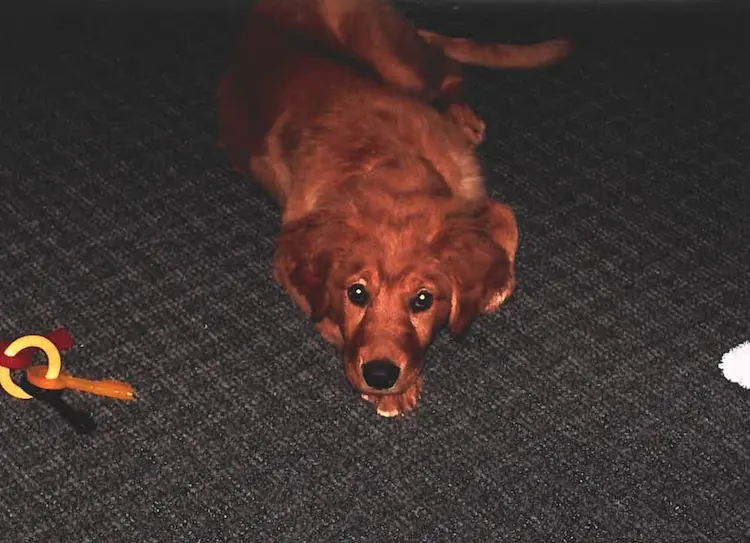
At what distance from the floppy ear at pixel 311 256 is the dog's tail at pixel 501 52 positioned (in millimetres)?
897

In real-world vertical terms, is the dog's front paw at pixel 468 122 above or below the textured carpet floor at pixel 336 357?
above

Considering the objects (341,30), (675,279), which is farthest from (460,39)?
(675,279)

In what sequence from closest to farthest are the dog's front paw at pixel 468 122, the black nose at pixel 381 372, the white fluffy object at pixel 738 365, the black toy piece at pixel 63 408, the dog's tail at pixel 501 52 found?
1. the black nose at pixel 381 372
2. the black toy piece at pixel 63 408
3. the white fluffy object at pixel 738 365
4. the dog's front paw at pixel 468 122
5. the dog's tail at pixel 501 52

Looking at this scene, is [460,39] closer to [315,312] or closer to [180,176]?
[180,176]

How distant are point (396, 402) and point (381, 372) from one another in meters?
0.19

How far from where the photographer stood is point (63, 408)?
213 centimetres

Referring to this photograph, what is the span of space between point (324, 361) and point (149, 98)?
1016mm

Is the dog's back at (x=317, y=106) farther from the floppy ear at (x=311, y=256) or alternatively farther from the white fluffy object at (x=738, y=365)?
the white fluffy object at (x=738, y=365)

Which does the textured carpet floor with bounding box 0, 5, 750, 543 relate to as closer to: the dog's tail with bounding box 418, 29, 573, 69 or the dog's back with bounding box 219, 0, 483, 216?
the dog's tail with bounding box 418, 29, 573, 69

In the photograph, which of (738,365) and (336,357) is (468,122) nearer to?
(336,357)

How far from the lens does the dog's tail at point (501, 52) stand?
293cm

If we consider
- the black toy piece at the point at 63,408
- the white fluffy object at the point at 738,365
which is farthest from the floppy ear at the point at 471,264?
the black toy piece at the point at 63,408

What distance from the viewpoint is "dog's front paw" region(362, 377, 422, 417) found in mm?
2172

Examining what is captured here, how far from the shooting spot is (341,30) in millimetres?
2637
